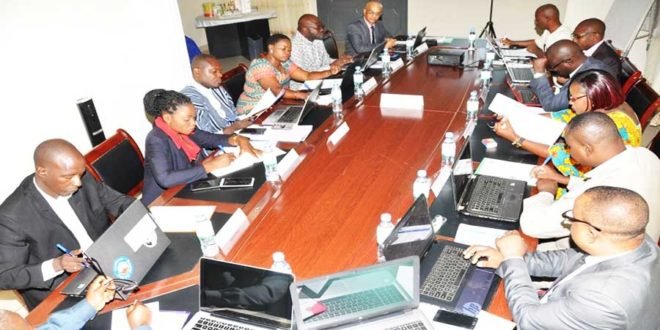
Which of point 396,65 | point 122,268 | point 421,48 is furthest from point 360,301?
point 421,48

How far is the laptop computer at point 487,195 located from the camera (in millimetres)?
1916

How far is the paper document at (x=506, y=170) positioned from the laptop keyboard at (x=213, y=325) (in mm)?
1410

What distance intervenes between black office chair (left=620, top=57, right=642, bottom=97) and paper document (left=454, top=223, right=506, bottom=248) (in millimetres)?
2103

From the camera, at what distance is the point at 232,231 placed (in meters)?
1.91

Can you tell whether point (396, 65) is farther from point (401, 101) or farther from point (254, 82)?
point (254, 82)

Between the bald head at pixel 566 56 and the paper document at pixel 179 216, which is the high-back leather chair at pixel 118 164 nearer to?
the paper document at pixel 179 216

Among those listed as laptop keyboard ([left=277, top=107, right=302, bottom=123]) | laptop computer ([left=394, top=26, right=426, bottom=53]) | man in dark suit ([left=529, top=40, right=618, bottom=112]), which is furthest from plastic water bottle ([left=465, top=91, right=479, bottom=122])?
laptop computer ([left=394, top=26, right=426, bottom=53])

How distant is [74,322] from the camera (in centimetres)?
147

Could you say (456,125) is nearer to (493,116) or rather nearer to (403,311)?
(493,116)

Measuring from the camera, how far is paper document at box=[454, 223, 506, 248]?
5.81ft

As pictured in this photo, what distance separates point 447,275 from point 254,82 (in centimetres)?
242

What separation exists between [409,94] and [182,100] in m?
1.76

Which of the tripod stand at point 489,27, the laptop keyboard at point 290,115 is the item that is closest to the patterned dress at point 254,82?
the laptop keyboard at point 290,115

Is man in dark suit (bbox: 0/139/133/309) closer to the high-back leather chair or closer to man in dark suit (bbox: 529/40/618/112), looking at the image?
the high-back leather chair
